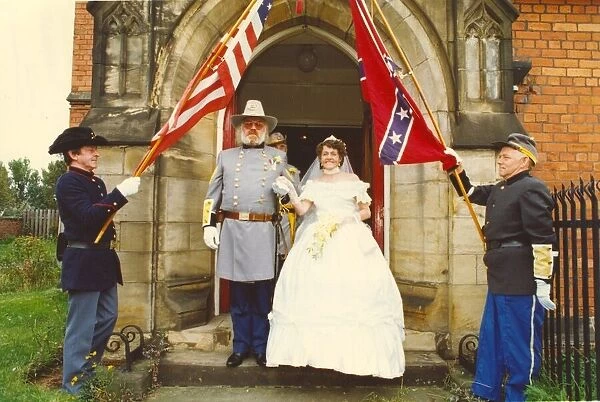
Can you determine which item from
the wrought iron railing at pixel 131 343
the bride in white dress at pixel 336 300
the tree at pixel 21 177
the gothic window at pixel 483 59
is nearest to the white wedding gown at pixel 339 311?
the bride in white dress at pixel 336 300

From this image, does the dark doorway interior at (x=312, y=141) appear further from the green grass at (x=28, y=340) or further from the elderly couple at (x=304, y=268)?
the green grass at (x=28, y=340)

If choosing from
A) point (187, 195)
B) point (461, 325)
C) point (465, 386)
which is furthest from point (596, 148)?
point (187, 195)

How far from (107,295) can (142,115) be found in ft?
5.78

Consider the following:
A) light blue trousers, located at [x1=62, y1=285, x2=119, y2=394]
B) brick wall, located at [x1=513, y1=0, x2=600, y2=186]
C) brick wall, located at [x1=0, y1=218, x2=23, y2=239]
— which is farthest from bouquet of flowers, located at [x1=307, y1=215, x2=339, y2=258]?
brick wall, located at [x1=0, y1=218, x2=23, y2=239]

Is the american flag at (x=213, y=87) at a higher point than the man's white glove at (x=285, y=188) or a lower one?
higher

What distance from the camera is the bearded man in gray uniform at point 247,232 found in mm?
4078

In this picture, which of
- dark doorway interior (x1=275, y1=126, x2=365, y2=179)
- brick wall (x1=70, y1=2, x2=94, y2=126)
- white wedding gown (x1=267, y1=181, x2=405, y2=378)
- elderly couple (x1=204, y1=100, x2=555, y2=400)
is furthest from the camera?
dark doorway interior (x1=275, y1=126, x2=365, y2=179)

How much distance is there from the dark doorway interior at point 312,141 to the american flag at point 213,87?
4.06 meters

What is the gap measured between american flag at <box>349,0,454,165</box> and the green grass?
119 inches

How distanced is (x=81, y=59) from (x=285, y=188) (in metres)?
6.47

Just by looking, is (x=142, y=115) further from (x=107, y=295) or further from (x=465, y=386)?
(x=465, y=386)

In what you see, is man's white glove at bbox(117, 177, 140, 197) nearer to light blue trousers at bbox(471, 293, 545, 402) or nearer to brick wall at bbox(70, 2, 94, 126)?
light blue trousers at bbox(471, 293, 545, 402)

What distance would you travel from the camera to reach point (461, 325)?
445 cm

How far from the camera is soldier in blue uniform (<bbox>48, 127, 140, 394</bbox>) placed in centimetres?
352
